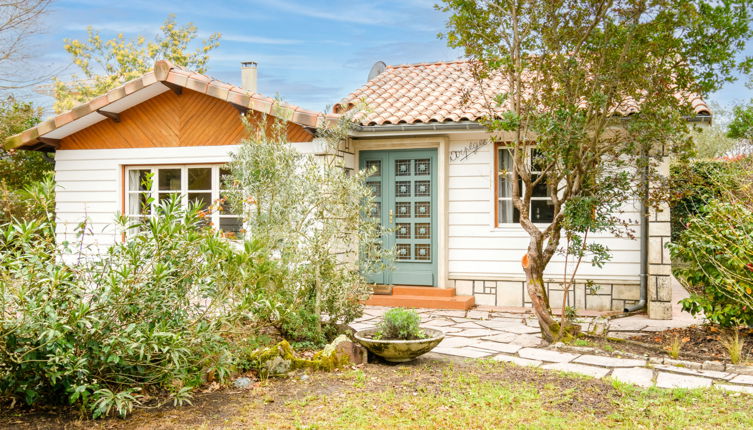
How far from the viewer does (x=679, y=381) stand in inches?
218

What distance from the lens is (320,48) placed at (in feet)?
45.6

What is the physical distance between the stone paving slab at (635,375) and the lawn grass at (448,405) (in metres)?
0.28

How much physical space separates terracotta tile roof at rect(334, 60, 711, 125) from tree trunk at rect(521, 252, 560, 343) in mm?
2456

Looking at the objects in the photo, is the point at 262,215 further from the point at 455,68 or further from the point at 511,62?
the point at 455,68

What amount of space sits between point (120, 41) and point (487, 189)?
71.5 feet

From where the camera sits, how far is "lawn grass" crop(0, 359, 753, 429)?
4.34 metres

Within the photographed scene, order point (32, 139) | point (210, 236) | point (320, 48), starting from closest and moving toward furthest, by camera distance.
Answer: point (210, 236), point (32, 139), point (320, 48)

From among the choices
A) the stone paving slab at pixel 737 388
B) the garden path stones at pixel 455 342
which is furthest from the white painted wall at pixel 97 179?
the stone paving slab at pixel 737 388

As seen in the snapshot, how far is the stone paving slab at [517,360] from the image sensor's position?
6117 mm

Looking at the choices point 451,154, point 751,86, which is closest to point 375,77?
point 451,154

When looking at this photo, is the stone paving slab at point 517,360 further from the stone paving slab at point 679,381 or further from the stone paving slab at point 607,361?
the stone paving slab at point 679,381

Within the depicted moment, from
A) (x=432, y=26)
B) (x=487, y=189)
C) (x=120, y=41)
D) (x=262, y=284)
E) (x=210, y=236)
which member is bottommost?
(x=262, y=284)

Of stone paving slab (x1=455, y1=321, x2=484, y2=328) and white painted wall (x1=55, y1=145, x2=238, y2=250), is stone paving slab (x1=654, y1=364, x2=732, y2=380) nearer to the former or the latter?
stone paving slab (x1=455, y1=321, x2=484, y2=328)

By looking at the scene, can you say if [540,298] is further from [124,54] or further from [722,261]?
[124,54]
